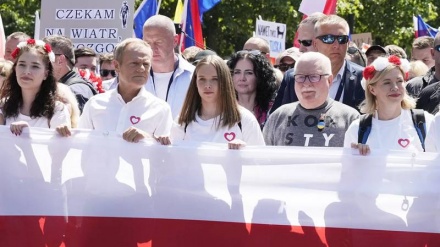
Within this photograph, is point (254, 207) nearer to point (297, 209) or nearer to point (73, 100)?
point (297, 209)

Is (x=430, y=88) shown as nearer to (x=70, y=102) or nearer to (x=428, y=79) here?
(x=428, y=79)

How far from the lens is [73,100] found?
6633 millimetres

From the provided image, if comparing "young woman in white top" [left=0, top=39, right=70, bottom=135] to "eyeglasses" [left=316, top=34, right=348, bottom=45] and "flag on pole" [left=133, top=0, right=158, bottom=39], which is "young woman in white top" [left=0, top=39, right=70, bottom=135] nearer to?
"eyeglasses" [left=316, top=34, right=348, bottom=45]

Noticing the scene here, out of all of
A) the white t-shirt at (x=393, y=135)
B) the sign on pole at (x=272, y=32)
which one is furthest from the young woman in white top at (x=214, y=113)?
the sign on pole at (x=272, y=32)

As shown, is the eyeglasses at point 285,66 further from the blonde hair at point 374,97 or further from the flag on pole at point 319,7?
the blonde hair at point 374,97

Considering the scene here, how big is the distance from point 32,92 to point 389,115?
7.32 feet

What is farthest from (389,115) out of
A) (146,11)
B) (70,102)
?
(146,11)

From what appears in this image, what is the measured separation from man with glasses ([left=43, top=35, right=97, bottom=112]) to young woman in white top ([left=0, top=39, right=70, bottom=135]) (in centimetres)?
103

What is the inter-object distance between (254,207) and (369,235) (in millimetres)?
668

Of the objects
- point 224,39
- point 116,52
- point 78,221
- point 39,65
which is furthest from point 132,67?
point 224,39

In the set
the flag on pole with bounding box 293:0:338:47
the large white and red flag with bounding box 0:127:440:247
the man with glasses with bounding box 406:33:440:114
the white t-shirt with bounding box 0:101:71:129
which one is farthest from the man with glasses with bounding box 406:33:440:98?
the flag on pole with bounding box 293:0:338:47

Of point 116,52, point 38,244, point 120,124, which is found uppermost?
point 116,52

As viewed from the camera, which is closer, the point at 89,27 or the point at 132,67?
the point at 132,67

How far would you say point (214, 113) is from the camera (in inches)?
251
